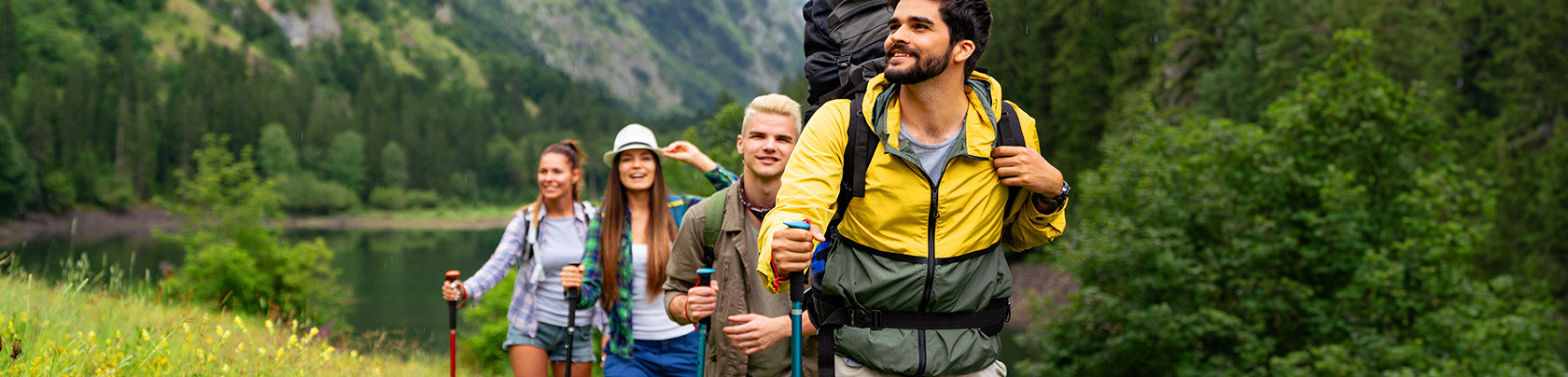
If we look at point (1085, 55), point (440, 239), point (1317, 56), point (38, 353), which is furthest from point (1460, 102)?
point (440, 239)

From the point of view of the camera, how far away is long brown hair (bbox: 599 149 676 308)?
15.1 ft

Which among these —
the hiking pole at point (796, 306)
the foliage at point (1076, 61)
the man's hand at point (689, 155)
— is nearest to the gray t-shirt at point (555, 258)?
the man's hand at point (689, 155)

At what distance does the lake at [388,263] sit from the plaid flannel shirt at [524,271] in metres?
24.5

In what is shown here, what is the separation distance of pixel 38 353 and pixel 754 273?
2.81m

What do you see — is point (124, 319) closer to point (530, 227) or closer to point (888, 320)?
point (530, 227)

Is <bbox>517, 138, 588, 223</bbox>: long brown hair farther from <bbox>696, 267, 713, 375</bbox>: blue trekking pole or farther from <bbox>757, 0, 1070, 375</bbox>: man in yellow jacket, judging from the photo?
<bbox>757, 0, 1070, 375</bbox>: man in yellow jacket

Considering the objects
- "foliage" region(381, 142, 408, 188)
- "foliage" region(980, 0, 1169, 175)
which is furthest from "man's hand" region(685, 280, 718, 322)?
"foliage" region(381, 142, 408, 188)

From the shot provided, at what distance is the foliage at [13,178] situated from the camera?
7062 cm

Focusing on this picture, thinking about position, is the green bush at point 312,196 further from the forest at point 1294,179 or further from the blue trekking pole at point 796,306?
the blue trekking pole at point 796,306

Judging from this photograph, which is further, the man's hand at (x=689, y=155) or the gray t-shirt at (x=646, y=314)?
the man's hand at (x=689, y=155)

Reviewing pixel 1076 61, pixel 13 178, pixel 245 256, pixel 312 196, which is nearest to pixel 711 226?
pixel 245 256

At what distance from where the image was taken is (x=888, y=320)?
2406 millimetres

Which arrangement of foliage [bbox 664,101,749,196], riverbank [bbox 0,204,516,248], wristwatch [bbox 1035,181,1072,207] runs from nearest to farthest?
wristwatch [bbox 1035,181,1072,207] → foliage [bbox 664,101,749,196] → riverbank [bbox 0,204,516,248]

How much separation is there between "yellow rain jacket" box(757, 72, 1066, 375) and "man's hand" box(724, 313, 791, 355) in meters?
0.60
